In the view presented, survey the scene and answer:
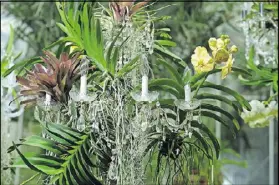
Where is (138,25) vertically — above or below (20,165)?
above

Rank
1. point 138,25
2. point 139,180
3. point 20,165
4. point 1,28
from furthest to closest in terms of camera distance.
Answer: point 1,28, point 138,25, point 139,180, point 20,165

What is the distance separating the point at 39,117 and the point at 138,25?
32cm

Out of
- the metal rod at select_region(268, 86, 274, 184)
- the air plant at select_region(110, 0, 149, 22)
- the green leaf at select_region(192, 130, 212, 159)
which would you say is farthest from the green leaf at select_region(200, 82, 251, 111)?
the metal rod at select_region(268, 86, 274, 184)

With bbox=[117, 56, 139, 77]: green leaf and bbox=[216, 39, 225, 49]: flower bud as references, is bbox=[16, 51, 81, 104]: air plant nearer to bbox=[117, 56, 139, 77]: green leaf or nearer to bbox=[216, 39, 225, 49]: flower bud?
bbox=[117, 56, 139, 77]: green leaf

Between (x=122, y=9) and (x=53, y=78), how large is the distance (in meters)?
0.24

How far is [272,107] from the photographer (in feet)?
6.29

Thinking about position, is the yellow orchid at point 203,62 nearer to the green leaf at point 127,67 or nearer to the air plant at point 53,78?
the green leaf at point 127,67

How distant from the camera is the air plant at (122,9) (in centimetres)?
118

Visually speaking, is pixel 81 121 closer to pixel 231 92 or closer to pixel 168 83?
pixel 168 83

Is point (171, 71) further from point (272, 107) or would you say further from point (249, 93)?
point (249, 93)

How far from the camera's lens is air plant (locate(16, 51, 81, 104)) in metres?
1.08

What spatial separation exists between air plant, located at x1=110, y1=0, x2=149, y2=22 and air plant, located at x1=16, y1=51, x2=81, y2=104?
5.9 inches

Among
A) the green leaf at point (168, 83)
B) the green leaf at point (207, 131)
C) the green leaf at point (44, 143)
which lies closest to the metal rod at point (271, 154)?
the green leaf at point (207, 131)

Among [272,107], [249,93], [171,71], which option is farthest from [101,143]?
[249,93]
